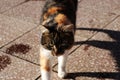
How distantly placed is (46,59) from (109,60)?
1.49 m

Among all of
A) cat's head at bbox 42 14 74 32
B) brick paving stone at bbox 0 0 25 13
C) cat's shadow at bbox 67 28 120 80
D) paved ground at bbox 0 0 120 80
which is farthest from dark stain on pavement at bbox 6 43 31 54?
brick paving stone at bbox 0 0 25 13

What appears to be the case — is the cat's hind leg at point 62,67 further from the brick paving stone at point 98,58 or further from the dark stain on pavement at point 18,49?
the dark stain on pavement at point 18,49

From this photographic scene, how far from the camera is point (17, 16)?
663 centimetres

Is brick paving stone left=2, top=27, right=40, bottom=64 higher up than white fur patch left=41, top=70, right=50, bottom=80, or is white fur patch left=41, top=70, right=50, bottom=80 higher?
white fur patch left=41, top=70, right=50, bottom=80

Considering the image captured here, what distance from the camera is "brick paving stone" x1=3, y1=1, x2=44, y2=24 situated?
21.4 ft

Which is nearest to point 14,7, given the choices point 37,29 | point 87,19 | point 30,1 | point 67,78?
point 30,1

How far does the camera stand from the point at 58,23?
3.84 meters

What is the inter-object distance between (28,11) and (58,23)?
3152 millimetres

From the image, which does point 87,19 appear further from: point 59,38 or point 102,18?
point 59,38

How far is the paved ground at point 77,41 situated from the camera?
4.70 m

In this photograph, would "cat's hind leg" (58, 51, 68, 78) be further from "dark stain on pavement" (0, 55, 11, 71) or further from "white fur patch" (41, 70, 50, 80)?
"dark stain on pavement" (0, 55, 11, 71)

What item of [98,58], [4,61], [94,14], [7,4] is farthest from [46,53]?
[7,4]

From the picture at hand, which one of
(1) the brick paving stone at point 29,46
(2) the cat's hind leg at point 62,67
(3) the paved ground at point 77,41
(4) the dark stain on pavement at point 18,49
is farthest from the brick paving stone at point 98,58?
(4) the dark stain on pavement at point 18,49

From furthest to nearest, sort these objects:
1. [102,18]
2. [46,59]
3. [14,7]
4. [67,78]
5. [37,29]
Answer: [14,7], [102,18], [37,29], [67,78], [46,59]
